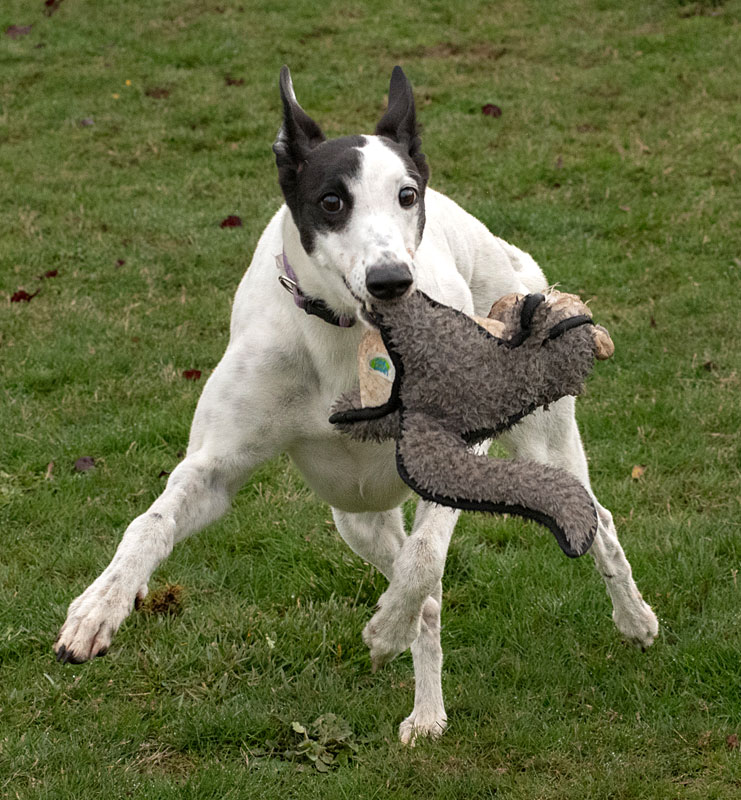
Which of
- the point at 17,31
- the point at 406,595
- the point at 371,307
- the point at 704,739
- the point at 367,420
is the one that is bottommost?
the point at 17,31

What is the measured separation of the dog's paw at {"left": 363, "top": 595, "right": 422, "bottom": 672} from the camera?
10.3 feet

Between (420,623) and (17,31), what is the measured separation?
38.5 ft

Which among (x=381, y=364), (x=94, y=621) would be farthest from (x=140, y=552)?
(x=381, y=364)

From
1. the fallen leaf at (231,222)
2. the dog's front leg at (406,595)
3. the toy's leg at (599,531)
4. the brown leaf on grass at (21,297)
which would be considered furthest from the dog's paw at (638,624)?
the fallen leaf at (231,222)

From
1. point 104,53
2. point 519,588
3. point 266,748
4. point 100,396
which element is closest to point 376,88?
point 104,53

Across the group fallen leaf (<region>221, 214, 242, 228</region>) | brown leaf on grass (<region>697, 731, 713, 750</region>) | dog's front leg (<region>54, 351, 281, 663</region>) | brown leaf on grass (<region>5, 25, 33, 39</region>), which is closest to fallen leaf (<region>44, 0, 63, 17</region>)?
brown leaf on grass (<region>5, 25, 33, 39</region>)

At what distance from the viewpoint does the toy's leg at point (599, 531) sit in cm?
423

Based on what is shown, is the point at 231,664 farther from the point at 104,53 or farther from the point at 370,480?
the point at 104,53

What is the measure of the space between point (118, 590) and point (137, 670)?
124 cm

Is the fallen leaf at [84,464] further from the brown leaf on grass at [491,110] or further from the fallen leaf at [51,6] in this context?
the fallen leaf at [51,6]

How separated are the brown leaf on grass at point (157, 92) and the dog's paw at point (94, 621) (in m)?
9.41

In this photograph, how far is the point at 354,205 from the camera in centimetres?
321

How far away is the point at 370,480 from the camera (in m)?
3.71

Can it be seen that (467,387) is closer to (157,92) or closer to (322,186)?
(322,186)
